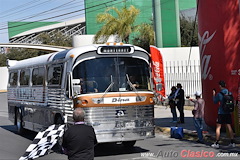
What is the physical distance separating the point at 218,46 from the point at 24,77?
7.45 metres

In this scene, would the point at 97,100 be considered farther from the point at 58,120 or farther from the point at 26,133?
the point at 26,133

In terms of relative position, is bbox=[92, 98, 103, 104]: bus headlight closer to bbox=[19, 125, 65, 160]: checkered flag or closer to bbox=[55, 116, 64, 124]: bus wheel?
bbox=[55, 116, 64, 124]: bus wheel

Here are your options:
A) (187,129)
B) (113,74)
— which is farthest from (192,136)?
(113,74)

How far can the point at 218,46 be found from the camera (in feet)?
44.6

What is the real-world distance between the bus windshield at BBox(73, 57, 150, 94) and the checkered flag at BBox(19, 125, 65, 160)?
8.52ft

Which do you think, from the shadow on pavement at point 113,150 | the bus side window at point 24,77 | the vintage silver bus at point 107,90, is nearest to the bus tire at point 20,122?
the bus side window at point 24,77

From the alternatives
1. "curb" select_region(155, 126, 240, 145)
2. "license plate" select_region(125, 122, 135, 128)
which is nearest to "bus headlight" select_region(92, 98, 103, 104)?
"license plate" select_region(125, 122, 135, 128)

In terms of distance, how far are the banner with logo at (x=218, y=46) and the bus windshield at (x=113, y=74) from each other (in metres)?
3.17

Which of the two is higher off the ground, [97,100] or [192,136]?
[97,100]

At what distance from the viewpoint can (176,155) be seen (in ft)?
35.1

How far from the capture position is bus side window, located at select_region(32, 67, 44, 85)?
13.7 meters

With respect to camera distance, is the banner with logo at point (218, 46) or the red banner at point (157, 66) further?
the red banner at point (157, 66)

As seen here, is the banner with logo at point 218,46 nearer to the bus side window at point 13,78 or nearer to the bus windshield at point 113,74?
the bus windshield at point 113,74

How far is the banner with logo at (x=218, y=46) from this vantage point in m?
13.2
